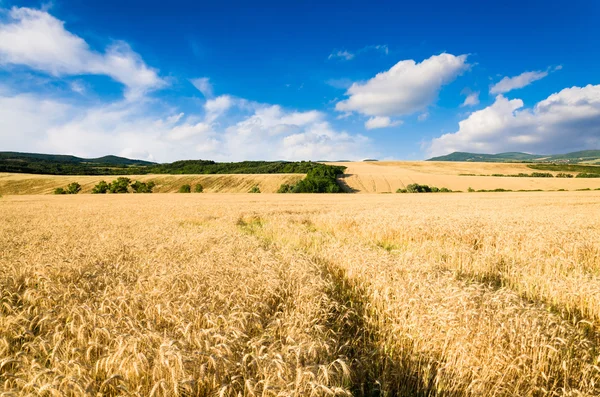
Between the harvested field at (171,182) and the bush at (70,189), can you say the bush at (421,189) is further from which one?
the bush at (70,189)

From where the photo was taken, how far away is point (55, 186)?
69188 millimetres

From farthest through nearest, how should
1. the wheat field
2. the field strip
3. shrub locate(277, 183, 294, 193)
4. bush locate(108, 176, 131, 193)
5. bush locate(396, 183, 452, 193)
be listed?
bush locate(108, 176, 131, 193)
shrub locate(277, 183, 294, 193)
bush locate(396, 183, 452, 193)
the field strip
the wheat field

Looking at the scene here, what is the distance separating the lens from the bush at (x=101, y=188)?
7062cm

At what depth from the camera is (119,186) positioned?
2793 inches

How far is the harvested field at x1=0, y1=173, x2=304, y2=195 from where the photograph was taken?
220 ft

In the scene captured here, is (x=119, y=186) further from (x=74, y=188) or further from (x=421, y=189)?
(x=421, y=189)

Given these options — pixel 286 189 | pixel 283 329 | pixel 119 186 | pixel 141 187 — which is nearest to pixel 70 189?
pixel 119 186

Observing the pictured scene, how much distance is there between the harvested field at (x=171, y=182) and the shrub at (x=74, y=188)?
92 centimetres

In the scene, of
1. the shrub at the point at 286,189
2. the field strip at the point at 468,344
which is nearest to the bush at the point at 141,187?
the shrub at the point at 286,189

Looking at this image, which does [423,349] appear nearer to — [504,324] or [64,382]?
[504,324]

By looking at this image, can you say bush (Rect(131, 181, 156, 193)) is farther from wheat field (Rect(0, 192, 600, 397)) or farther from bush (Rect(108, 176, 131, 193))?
wheat field (Rect(0, 192, 600, 397))

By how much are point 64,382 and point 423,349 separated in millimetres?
3613

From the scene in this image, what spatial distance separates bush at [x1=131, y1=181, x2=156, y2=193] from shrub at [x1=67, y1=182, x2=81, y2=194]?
11528 millimetres

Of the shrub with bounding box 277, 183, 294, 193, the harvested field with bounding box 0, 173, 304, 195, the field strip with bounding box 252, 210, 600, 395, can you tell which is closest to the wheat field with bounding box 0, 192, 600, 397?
the field strip with bounding box 252, 210, 600, 395
